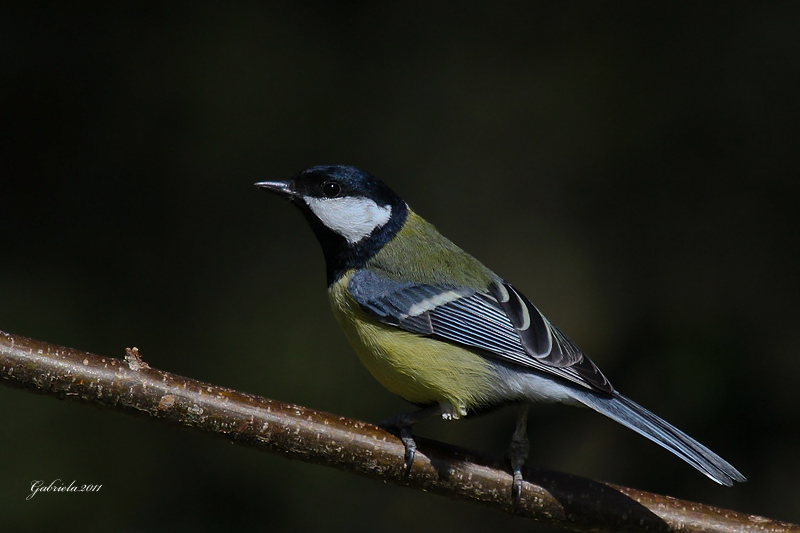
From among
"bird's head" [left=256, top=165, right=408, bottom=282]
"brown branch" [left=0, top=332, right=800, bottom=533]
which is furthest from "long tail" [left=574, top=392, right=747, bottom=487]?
"bird's head" [left=256, top=165, right=408, bottom=282]

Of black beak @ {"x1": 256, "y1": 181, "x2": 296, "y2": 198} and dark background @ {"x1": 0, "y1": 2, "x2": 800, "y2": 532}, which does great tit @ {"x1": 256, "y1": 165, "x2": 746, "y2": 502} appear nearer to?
black beak @ {"x1": 256, "y1": 181, "x2": 296, "y2": 198}

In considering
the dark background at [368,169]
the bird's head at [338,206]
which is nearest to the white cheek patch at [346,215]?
the bird's head at [338,206]

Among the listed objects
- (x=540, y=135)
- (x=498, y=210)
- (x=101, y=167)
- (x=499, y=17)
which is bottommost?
(x=101, y=167)

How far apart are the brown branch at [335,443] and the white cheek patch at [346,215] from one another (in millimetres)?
597

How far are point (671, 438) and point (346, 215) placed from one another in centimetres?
103

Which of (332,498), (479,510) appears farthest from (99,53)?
(479,510)

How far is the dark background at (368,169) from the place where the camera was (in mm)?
3152

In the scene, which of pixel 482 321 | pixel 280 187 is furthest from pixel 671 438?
pixel 280 187

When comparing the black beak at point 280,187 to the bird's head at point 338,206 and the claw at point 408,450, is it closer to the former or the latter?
the bird's head at point 338,206

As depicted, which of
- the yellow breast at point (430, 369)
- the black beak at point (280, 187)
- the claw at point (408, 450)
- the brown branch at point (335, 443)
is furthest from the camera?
the black beak at point (280, 187)

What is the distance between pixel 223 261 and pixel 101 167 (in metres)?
0.66

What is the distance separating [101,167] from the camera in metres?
3.47

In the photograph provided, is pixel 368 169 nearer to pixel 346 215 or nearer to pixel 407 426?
pixel 346 215

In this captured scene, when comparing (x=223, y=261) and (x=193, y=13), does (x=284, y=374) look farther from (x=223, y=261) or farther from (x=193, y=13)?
(x=193, y=13)
